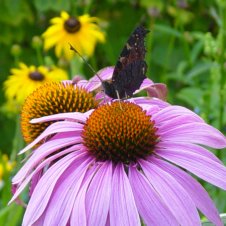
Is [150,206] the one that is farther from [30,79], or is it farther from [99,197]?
[30,79]

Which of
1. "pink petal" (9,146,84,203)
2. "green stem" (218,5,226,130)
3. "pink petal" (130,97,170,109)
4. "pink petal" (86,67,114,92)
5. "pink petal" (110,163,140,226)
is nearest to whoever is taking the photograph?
"pink petal" (110,163,140,226)

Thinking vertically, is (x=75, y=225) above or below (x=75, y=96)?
below

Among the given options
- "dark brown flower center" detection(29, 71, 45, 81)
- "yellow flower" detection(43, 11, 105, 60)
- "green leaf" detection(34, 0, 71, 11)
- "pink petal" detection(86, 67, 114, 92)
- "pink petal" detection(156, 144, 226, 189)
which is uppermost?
"green leaf" detection(34, 0, 71, 11)

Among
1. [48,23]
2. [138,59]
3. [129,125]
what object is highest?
[48,23]

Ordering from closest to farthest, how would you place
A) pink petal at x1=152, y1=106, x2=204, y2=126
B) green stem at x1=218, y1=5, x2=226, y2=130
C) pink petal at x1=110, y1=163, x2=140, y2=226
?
pink petal at x1=110, y1=163, x2=140, y2=226 < pink petal at x1=152, y1=106, x2=204, y2=126 < green stem at x1=218, y1=5, x2=226, y2=130

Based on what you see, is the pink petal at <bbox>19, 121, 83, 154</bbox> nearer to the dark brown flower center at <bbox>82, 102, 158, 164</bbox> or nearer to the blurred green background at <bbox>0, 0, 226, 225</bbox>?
the dark brown flower center at <bbox>82, 102, 158, 164</bbox>

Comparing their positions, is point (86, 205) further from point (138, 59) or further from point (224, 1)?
point (224, 1)

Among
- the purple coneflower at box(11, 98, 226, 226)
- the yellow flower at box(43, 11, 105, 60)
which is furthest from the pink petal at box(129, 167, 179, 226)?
the yellow flower at box(43, 11, 105, 60)

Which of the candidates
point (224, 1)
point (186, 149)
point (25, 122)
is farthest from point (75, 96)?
point (224, 1)

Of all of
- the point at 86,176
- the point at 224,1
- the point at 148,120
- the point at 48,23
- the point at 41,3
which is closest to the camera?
the point at 86,176
